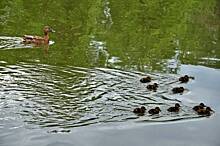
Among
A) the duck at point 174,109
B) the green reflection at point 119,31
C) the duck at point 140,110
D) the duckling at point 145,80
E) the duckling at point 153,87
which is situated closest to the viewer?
the duck at point 140,110

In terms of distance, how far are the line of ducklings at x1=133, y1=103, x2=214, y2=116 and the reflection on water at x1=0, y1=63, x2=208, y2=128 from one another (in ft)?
0.36

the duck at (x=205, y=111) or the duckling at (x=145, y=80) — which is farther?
the duckling at (x=145, y=80)

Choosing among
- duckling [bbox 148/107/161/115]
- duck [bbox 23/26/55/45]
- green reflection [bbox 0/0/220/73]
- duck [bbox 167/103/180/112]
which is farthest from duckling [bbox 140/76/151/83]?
duck [bbox 23/26/55/45]

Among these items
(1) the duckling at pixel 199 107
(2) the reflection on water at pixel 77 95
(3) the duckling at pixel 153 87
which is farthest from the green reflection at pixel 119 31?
(1) the duckling at pixel 199 107

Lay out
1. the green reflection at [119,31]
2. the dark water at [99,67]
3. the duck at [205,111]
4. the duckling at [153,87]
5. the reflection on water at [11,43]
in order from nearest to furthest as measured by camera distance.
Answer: the dark water at [99,67]
the duck at [205,111]
the duckling at [153,87]
the green reflection at [119,31]
the reflection on water at [11,43]

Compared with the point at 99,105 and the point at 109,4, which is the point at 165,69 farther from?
the point at 109,4

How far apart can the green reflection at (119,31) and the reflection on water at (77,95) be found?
0.91 meters

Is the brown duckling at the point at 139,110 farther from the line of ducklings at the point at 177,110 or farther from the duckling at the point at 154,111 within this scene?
the duckling at the point at 154,111

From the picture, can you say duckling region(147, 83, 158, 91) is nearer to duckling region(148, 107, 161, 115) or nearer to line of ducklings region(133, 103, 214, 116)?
line of ducklings region(133, 103, 214, 116)

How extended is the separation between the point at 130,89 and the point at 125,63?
2446 mm

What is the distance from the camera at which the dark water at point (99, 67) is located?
Result: 37.8ft

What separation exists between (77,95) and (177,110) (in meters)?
2.34

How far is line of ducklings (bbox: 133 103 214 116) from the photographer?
11977 mm

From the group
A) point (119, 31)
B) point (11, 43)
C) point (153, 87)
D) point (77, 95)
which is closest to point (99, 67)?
point (153, 87)
